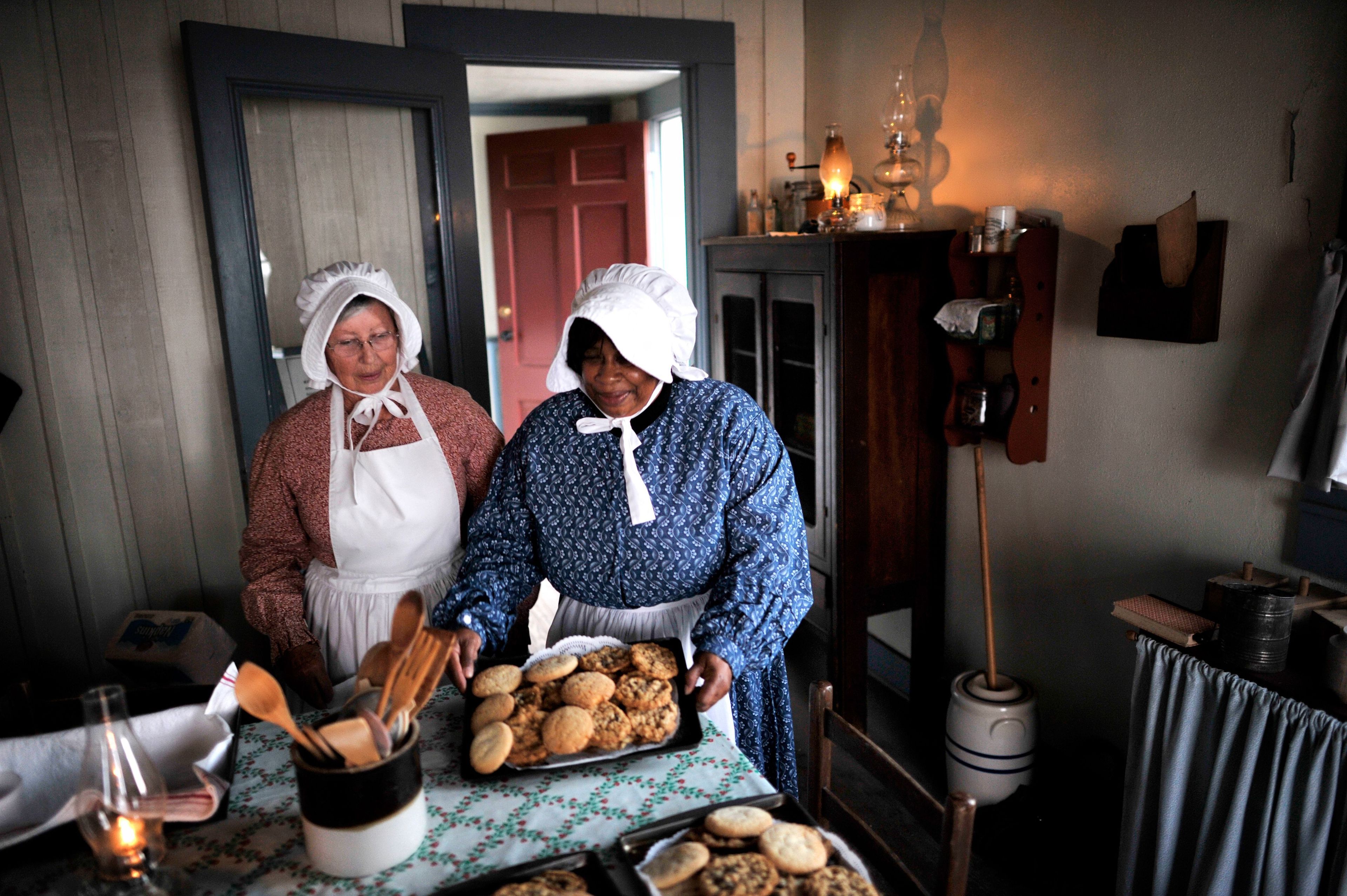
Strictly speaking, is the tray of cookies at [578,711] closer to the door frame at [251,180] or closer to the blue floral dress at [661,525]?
the blue floral dress at [661,525]

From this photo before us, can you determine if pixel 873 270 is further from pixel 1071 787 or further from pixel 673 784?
pixel 673 784

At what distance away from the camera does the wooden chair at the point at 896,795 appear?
1084 mm

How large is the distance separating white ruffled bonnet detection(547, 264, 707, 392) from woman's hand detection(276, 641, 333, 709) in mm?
754

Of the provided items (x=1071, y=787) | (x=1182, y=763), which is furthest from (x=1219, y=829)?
(x=1071, y=787)

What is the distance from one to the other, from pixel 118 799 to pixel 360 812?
27 centimetres

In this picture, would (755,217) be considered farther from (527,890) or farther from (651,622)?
(527,890)

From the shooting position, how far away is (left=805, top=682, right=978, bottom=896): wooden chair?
1.08m

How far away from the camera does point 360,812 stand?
3.34 ft

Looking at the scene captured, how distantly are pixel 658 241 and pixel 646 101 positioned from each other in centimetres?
76

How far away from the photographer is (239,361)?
275 centimetres

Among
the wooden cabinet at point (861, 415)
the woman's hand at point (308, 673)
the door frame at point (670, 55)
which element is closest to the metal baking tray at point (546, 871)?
the woman's hand at point (308, 673)

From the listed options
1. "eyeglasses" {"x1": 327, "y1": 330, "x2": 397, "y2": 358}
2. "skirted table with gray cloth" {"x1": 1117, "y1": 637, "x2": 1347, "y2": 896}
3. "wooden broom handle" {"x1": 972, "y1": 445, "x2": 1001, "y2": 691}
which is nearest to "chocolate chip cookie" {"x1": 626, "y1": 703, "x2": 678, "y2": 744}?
"eyeglasses" {"x1": 327, "y1": 330, "x2": 397, "y2": 358}

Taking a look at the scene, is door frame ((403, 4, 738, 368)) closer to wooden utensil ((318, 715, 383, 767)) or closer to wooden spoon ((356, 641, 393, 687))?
wooden spoon ((356, 641, 393, 687))

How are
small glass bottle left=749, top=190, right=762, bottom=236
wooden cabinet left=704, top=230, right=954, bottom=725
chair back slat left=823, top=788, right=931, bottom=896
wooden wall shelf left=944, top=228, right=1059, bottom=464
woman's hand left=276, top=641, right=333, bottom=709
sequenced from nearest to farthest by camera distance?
Answer: chair back slat left=823, top=788, right=931, bottom=896, woman's hand left=276, top=641, right=333, bottom=709, wooden wall shelf left=944, top=228, right=1059, bottom=464, wooden cabinet left=704, top=230, right=954, bottom=725, small glass bottle left=749, top=190, right=762, bottom=236
